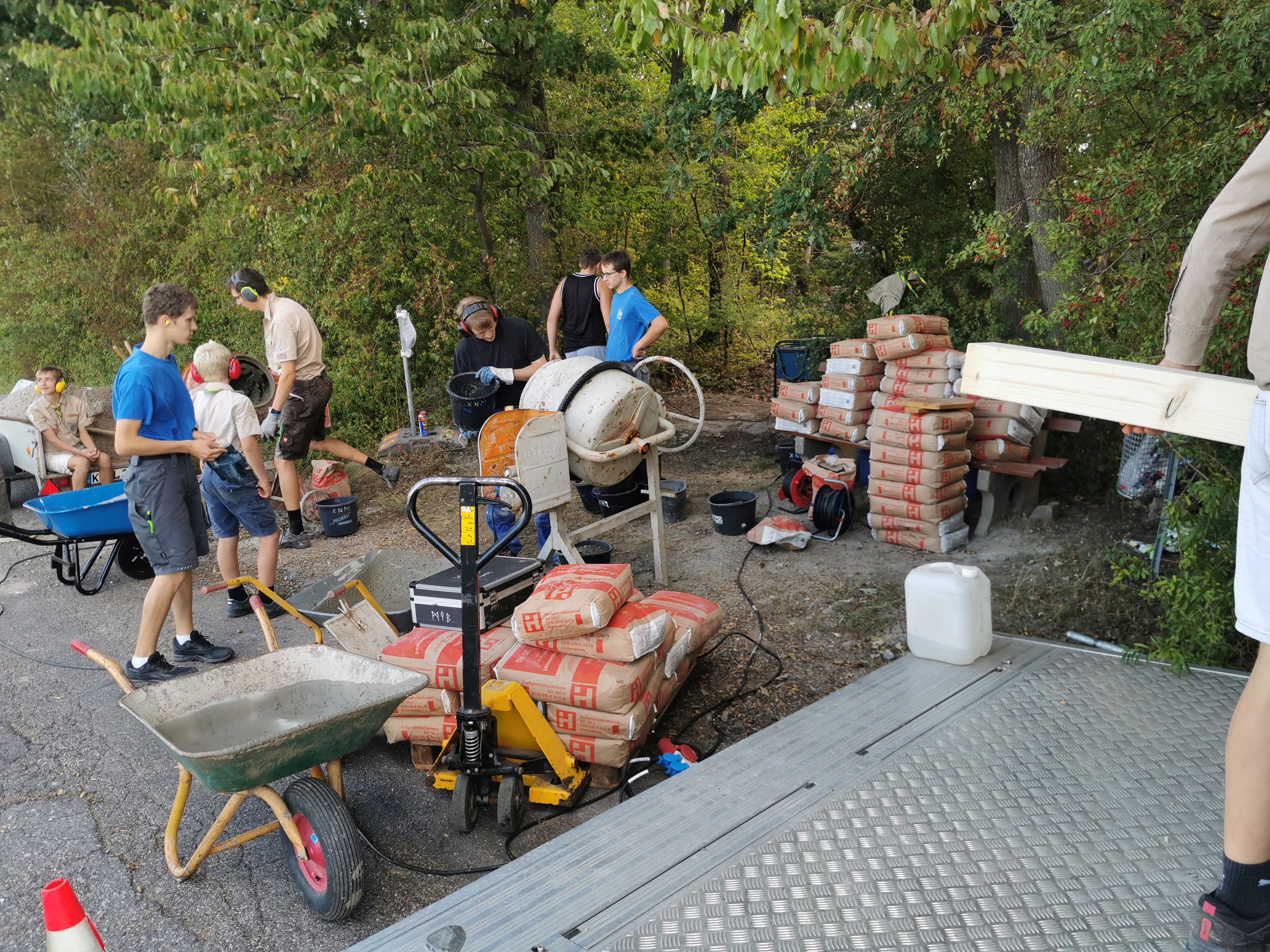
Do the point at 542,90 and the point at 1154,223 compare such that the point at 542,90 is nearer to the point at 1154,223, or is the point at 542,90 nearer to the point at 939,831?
the point at 1154,223

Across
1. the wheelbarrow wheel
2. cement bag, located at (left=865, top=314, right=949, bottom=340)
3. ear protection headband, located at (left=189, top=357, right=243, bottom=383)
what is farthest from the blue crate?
cement bag, located at (left=865, top=314, right=949, bottom=340)

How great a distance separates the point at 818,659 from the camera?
4.94 meters

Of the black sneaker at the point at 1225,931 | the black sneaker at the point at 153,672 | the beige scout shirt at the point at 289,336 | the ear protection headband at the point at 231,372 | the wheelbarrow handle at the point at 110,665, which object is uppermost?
the beige scout shirt at the point at 289,336

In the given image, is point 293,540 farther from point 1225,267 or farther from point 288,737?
point 1225,267

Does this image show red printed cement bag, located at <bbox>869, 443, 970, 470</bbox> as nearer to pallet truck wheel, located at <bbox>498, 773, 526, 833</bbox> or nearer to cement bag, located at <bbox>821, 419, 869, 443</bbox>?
cement bag, located at <bbox>821, 419, 869, 443</bbox>

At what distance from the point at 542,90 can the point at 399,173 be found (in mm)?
3425

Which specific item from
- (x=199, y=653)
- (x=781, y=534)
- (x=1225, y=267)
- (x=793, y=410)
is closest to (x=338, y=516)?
(x=199, y=653)

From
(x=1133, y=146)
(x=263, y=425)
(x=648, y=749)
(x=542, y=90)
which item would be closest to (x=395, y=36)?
(x=542, y=90)

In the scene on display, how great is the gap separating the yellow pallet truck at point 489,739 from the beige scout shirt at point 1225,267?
7.23 feet

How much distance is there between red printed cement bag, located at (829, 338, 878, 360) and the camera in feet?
24.3

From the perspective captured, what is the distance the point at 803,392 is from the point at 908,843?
236 inches

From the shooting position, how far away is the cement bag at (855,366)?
7398 mm

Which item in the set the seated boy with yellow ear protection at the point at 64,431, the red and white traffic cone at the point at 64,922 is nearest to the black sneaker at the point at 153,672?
the red and white traffic cone at the point at 64,922

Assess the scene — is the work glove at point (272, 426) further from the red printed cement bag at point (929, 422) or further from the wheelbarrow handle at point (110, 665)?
the red printed cement bag at point (929, 422)
